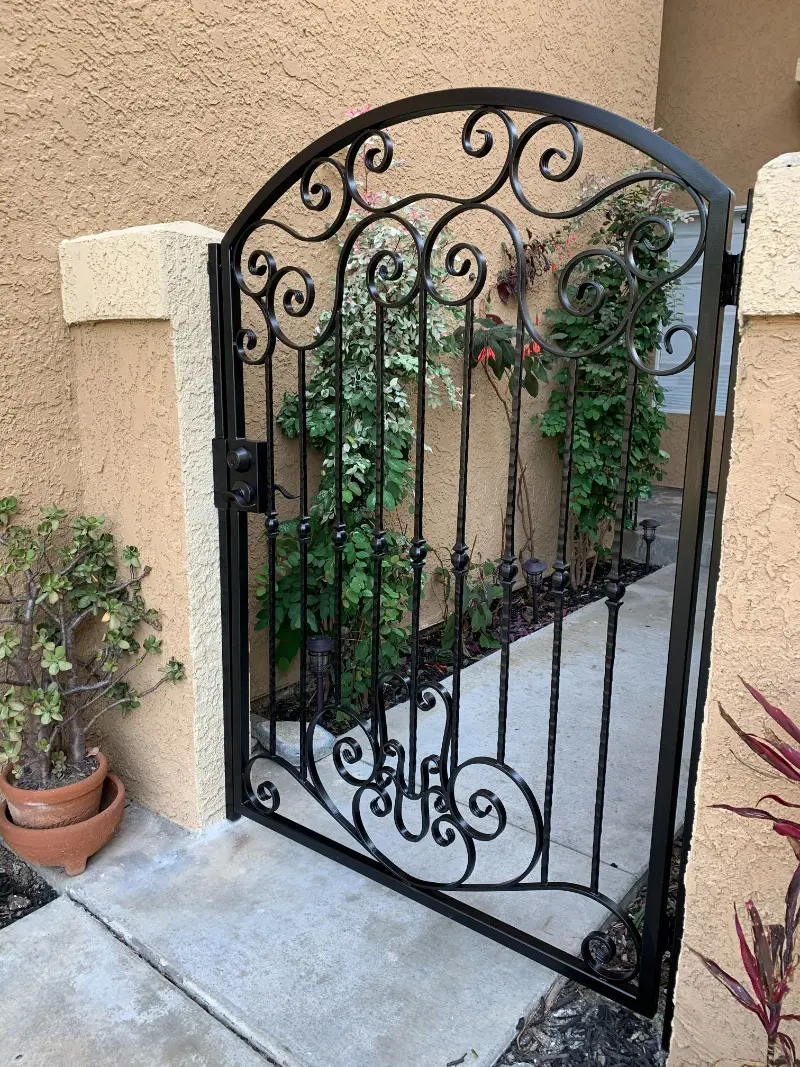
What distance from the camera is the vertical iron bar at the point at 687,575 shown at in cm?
143

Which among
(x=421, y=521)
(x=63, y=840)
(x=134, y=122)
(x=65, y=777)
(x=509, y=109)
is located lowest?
(x=63, y=840)

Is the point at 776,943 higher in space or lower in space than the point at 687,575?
lower

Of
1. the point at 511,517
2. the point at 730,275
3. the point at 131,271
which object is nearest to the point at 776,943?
the point at 511,517

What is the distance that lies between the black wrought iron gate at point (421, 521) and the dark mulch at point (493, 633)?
0.38 ft

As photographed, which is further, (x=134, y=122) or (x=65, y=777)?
(x=134, y=122)

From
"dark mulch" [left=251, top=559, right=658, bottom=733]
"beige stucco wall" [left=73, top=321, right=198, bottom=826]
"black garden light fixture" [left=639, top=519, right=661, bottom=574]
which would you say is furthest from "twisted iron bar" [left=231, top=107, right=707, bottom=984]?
"black garden light fixture" [left=639, top=519, right=661, bottom=574]

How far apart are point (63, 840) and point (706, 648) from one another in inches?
68.4

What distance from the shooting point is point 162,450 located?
2.21 m

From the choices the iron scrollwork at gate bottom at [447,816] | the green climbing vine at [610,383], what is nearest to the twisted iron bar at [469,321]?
the iron scrollwork at gate bottom at [447,816]

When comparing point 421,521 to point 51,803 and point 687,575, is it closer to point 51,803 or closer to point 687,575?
point 687,575

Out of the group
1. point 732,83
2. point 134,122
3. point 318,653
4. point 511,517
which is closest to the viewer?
point 511,517

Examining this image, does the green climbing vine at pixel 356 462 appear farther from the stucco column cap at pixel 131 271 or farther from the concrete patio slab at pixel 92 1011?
the concrete patio slab at pixel 92 1011

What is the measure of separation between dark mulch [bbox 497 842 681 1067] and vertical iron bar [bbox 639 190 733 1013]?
85mm

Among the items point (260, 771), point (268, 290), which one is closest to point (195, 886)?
point (260, 771)
